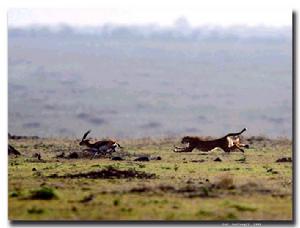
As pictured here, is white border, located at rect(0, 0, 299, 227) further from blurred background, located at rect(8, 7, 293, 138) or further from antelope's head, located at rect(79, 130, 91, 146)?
antelope's head, located at rect(79, 130, 91, 146)

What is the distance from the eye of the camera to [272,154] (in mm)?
18219

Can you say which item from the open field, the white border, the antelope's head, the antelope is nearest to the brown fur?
the open field

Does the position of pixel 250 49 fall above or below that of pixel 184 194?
above

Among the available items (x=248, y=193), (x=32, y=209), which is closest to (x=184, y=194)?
(x=248, y=193)

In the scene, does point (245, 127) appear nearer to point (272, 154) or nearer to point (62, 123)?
point (272, 154)

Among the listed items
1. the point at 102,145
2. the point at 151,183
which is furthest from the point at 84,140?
the point at 151,183

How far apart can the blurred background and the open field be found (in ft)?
0.77

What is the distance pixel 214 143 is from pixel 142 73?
126cm

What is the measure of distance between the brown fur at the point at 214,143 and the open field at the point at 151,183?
8 cm

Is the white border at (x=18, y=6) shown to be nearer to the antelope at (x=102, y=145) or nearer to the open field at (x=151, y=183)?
the open field at (x=151, y=183)

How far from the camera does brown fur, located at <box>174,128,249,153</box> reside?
59.9 ft

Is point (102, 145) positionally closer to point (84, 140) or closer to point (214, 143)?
point (84, 140)

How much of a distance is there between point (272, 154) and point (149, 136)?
1.55 meters

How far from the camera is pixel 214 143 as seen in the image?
722 inches
